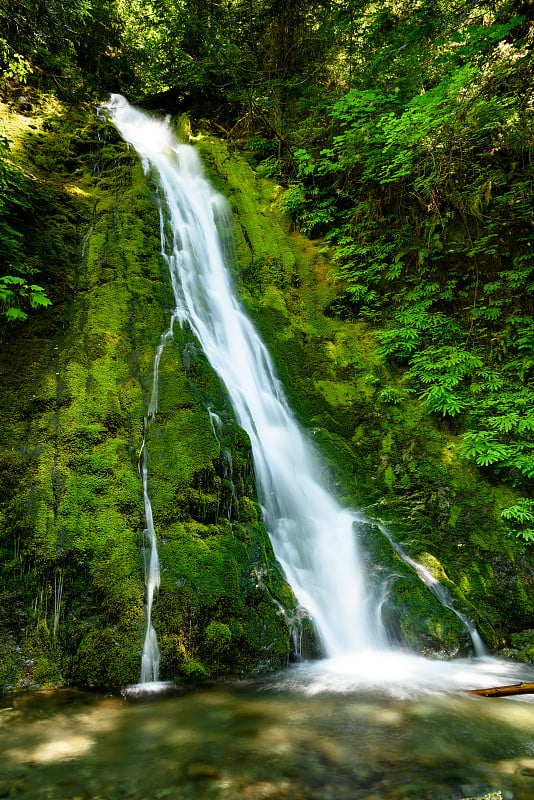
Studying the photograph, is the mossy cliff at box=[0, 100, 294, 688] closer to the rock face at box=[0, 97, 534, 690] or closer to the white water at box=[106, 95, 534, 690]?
the rock face at box=[0, 97, 534, 690]

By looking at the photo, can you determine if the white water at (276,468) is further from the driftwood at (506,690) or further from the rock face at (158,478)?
the driftwood at (506,690)

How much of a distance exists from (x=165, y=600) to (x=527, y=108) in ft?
29.5

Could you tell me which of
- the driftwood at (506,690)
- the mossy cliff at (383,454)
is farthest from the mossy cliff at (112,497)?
the mossy cliff at (383,454)

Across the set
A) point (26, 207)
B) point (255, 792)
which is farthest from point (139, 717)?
point (26, 207)

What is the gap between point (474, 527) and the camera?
18.4ft

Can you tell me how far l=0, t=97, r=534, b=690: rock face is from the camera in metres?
3.64

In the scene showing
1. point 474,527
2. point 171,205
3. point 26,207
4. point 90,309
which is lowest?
point 474,527

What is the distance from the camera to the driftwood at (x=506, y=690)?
2.83 meters

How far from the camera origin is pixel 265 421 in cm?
638

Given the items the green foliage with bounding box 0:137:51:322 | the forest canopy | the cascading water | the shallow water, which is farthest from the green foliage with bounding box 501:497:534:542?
the green foliage with bounding box 0:137:51:322

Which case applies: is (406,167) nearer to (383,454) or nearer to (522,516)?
(383,454)

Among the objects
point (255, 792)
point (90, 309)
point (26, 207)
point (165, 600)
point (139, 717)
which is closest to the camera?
point (255, 792)

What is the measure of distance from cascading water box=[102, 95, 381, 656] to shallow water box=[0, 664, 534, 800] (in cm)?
122

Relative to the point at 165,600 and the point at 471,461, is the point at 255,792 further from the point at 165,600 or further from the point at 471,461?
the point at 471,461
